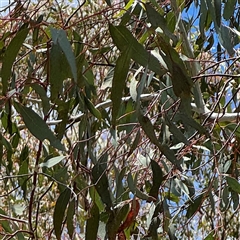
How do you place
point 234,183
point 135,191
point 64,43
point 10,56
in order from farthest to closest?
point 234,183, point 135,191, point 10,56, point 64,43

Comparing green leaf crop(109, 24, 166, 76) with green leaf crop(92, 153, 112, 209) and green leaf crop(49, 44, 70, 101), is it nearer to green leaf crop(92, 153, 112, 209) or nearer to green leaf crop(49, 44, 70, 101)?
green leaf crop(49, 44, 70, 101)

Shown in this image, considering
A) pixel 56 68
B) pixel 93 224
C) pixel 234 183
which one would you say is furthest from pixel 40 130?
pixel 234 183

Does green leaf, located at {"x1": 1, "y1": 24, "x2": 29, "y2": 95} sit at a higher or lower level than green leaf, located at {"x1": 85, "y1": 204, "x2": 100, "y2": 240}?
higher

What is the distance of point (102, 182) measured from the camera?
4.14ft

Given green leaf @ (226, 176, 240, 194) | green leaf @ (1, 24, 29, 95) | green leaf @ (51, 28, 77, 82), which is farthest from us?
green leaf @ (226, 176, 240, 194)

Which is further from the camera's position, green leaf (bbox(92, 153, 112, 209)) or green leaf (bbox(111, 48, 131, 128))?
green leaf (bbox(92, 153, 112, 209))

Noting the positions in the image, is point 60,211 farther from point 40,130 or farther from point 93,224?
point 40,130

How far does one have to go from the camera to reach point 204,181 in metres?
3.45

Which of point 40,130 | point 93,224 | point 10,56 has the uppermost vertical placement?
point 10,56


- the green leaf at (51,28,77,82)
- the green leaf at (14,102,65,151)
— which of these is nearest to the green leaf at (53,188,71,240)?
the green leaf at (14,102,65,151)

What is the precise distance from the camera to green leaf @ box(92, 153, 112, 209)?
1237mm

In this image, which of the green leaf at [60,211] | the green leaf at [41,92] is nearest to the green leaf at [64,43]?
the green leaf at [41,92]

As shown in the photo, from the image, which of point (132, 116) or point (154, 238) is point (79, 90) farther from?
point (154, 238)

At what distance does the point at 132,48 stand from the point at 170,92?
521 mm
